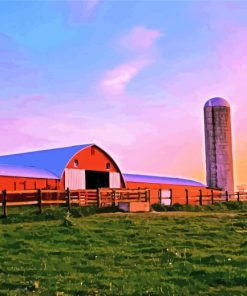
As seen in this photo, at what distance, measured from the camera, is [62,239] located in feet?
51.7

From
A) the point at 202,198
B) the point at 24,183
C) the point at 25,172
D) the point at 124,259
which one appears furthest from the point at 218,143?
the point at 124,259

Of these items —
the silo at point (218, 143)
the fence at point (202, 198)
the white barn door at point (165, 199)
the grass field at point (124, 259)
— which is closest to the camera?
the grass field at point (124, 259)

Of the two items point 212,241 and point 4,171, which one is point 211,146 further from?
point 212,241

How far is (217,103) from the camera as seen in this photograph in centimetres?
5556

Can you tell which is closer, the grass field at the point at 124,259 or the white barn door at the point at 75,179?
the grass field at the point at 124,259

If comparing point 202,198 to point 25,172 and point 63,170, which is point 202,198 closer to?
point 63,170

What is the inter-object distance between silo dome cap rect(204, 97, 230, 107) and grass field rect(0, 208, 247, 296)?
120ft

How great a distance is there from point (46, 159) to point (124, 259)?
35084 millimetres

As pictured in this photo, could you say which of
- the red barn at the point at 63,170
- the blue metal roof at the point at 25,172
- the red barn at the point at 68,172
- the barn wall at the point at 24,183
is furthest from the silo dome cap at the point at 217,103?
the barn wall at the point at 24,183

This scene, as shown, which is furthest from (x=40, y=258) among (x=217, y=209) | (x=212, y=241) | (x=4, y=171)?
(x=4, y=171)

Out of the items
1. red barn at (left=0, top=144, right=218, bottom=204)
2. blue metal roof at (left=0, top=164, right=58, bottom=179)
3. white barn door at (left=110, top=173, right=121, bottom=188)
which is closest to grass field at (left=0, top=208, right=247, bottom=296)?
blue metal roof at (left=0, top=164, right=58, bottom=179)

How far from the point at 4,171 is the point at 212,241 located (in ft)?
85.5

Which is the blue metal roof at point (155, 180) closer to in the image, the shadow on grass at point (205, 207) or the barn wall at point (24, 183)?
the barn wall at point (24, 183)

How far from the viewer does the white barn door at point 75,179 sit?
141 feet
